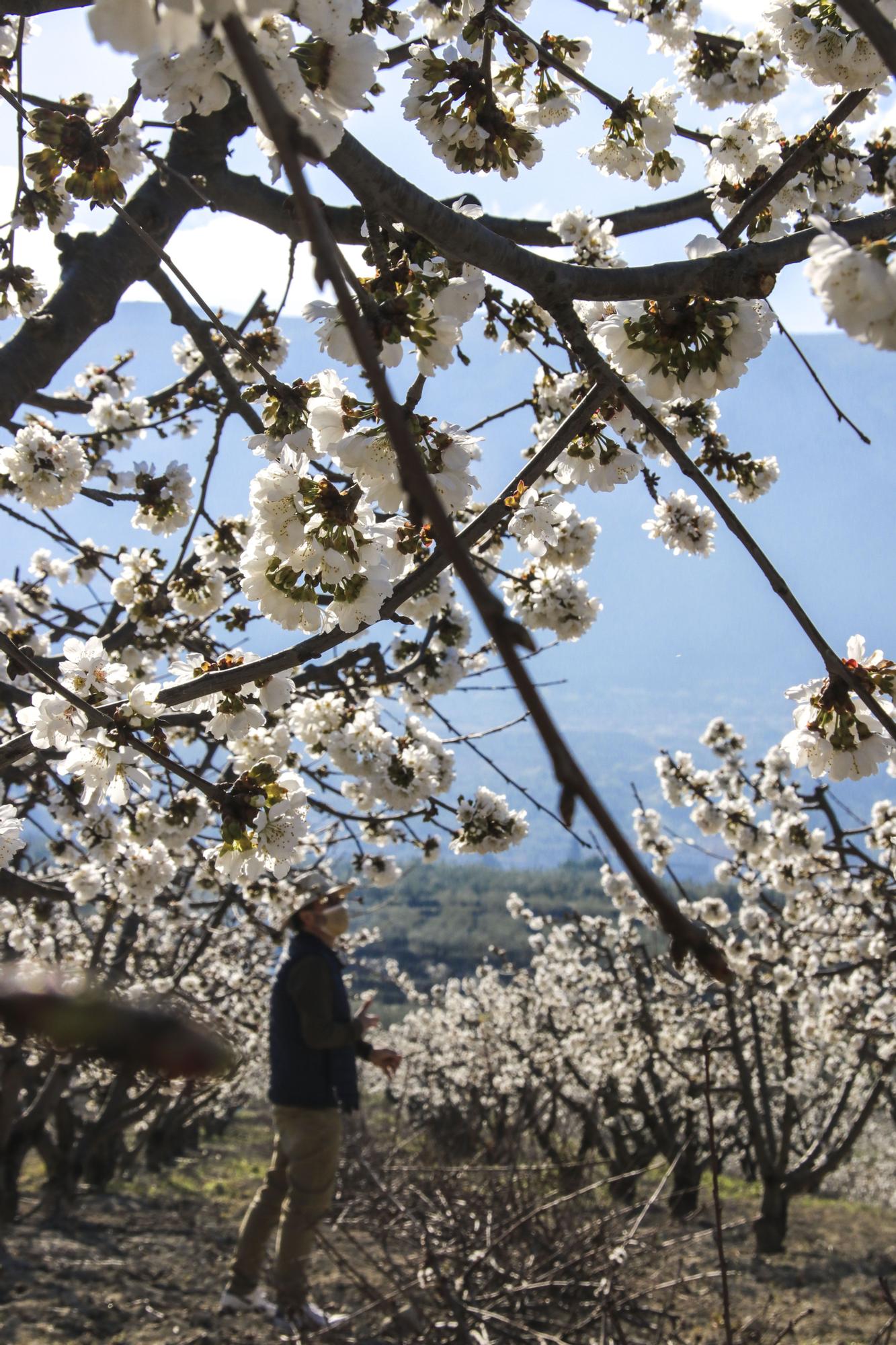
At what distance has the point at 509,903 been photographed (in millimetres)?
12625

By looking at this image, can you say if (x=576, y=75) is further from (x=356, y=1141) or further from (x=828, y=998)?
(x=828, y=998)

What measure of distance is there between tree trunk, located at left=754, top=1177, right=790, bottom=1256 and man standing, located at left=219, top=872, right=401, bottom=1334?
15.1 ft

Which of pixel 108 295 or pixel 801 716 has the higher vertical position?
pixel 108 295

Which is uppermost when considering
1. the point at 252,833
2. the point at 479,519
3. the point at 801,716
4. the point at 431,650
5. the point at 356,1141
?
the point at 431,650

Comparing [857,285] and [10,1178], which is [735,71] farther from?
[10,1178]

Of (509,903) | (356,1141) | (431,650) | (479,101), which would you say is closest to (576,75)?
(479,101)

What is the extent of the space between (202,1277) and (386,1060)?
3086 mm

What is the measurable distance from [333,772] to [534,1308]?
104 inches

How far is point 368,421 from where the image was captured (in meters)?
1.54

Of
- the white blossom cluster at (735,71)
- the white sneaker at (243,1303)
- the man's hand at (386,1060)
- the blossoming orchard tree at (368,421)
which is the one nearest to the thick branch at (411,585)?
the blossoming orchard tree at (368,421)

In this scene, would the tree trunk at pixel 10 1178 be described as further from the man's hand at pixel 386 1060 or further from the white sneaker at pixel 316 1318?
the man's hand at pixel 386 1060

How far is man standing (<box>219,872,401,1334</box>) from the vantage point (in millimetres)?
4324

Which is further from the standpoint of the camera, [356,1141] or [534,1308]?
[356,1141]

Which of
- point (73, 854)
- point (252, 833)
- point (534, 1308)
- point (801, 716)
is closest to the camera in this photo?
point (801, 716)
